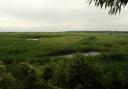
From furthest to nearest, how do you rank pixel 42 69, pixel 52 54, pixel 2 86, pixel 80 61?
pixel 52 54
pixel 80 61
pixel 42 69
pixel 2 86

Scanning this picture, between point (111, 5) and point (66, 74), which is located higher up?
point (111, 5)

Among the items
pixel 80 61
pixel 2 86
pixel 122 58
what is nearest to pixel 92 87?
pixel 80 61

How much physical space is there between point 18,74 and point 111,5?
5991 millimetres

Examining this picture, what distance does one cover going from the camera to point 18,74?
56.6ft

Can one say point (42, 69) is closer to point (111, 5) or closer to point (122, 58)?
point (111, 5)

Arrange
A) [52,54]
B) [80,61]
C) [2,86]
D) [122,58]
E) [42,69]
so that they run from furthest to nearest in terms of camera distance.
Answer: [52,54] → [122,58] → [80,61] → [42,69] → [2,86]

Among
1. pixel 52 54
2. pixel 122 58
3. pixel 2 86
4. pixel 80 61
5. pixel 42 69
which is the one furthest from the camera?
pixel 52 54

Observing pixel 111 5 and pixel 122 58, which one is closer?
pixel 111 5

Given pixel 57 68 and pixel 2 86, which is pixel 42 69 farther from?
pixel 2 86

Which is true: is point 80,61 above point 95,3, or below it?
below

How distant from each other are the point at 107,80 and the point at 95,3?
→ 408 centimetres

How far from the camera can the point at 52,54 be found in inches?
1866

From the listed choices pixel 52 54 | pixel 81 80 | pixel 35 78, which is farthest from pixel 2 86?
pixel 52 54

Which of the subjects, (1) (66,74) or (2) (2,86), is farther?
(1) (66,74)
